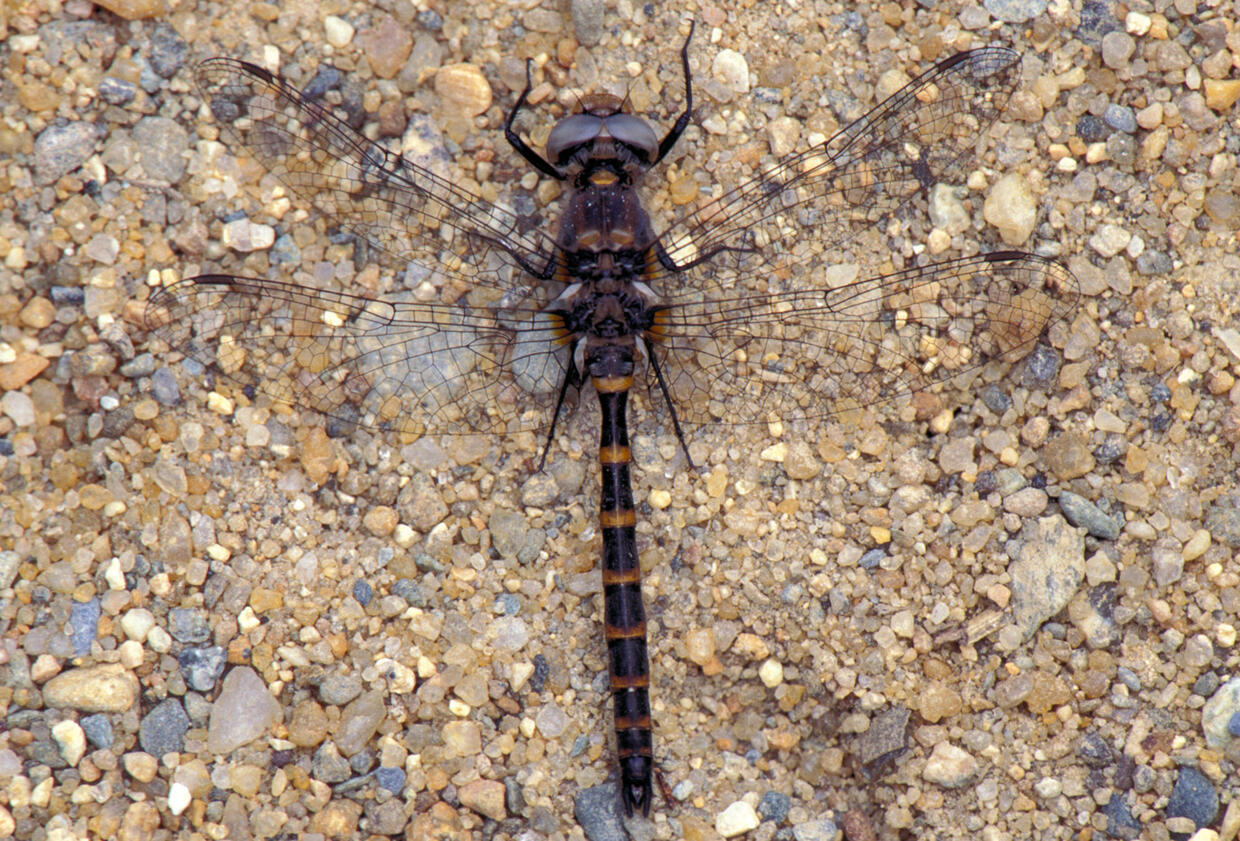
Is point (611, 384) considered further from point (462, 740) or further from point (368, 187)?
point (462, 740)

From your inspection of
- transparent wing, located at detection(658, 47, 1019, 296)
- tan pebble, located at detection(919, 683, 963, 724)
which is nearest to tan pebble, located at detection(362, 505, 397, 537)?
transparent wing, located at detection(658, 47, 1019, 296)

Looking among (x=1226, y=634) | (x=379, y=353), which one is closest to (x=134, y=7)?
(x=379, y=353)

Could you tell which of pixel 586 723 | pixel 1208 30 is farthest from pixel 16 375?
pixel 1208 30

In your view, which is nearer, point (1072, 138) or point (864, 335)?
point (864, 335)

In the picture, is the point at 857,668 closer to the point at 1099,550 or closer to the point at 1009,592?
the point at 1009,592

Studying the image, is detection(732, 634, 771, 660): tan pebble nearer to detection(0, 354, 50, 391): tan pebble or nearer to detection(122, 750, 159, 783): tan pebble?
detection(122, 750, 159, 783): tan pebble
